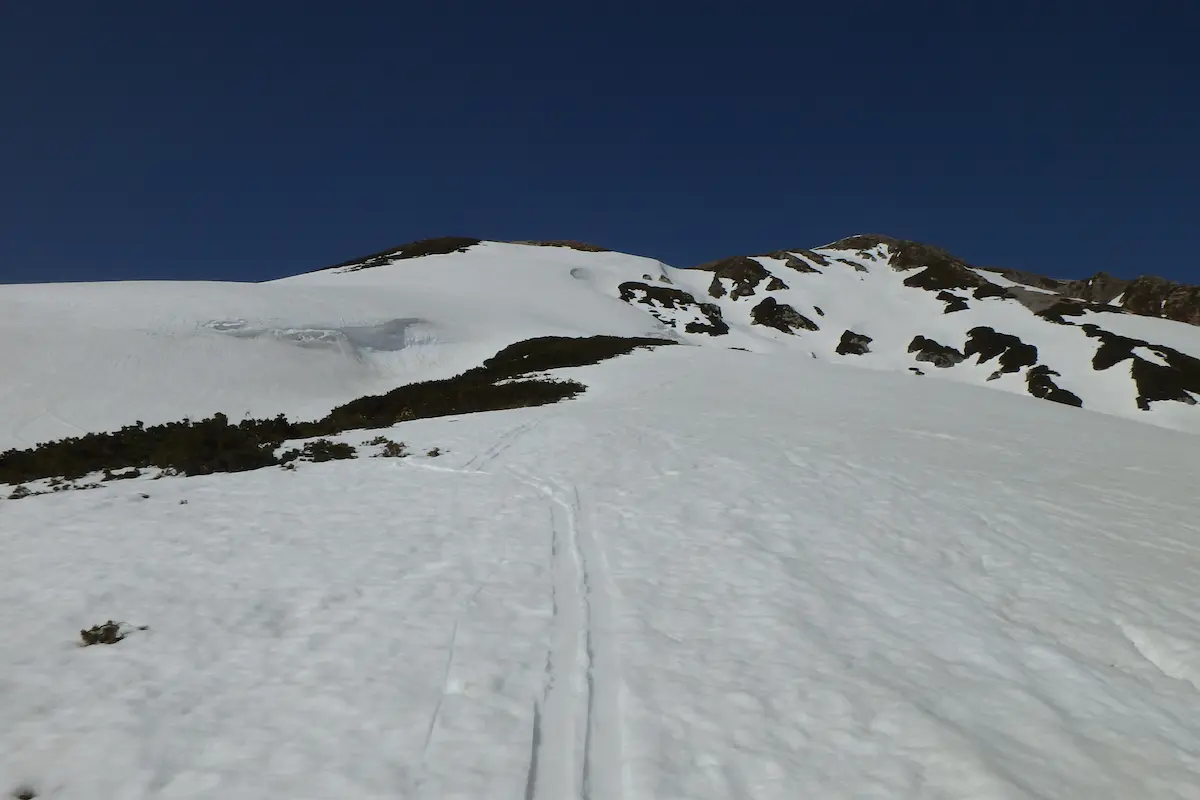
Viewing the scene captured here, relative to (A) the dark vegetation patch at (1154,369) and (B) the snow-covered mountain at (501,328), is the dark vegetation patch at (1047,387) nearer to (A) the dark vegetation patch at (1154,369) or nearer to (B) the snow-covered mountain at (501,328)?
(B) the snow-covered mountain at (501,328)

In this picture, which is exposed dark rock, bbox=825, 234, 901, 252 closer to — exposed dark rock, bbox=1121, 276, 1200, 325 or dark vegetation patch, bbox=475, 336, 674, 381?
exposed dark rock, bbox=1121, 276, 1200, 325

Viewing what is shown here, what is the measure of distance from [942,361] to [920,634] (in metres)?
68.4

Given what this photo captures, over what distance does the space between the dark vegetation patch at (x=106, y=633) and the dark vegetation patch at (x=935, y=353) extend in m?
71.8

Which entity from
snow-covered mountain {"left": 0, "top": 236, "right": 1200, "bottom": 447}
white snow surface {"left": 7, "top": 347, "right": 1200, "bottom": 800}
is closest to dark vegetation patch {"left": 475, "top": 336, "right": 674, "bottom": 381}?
snow-covered mountain {"left": 0, "top": 236, "right": 1200, "bottom": 447}

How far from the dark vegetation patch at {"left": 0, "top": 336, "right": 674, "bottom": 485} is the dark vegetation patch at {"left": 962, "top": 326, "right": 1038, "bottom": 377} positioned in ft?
156

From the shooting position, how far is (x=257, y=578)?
704 cm

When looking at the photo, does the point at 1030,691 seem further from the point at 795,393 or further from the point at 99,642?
the point at 795,393

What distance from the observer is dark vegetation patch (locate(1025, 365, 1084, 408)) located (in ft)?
168

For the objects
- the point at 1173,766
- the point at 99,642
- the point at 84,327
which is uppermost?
the point at 84,327

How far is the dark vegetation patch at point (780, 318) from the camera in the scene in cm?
7644

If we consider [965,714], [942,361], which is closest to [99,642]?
[965,714]

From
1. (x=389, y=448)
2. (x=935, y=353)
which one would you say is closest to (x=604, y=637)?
(x=389, y=448)

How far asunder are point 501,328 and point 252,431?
28933 millimetres

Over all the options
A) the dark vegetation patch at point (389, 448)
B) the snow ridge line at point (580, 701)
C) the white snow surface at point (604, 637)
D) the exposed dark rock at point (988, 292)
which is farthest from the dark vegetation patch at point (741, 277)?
the snow ridge line at point (580, 701)
